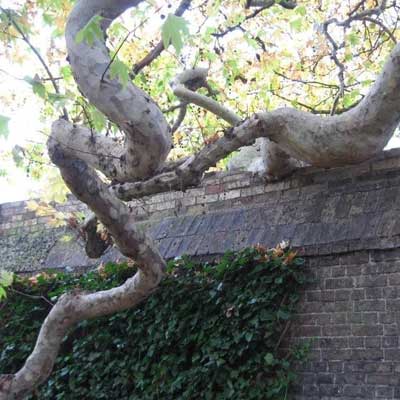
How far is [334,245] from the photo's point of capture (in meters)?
6.48

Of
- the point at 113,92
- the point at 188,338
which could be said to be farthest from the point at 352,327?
the point at 113,92

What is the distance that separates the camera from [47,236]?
31.5 ft

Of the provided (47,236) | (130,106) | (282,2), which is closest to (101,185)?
(130,106)

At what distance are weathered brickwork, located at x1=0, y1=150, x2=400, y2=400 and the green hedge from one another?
216mm

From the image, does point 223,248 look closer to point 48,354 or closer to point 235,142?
point 235,142

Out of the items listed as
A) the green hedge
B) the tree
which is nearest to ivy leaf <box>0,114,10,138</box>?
the tree

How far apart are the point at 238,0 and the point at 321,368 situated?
5.84m

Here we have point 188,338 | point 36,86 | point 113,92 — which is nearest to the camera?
point 36,86

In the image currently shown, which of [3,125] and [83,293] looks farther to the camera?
[83,293]

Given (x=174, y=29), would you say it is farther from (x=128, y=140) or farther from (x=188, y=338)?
(x=188, y=338)

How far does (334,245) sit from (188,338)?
176cm

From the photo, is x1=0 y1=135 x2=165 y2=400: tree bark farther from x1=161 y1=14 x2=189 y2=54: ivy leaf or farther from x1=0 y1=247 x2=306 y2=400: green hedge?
x1=161 y1=14 x2=189 y2=54: ivy leaf

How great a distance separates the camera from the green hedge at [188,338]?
21.6ft

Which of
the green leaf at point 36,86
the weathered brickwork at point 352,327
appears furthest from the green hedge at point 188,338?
the green leaf at point 36,86
